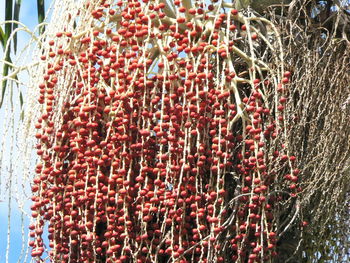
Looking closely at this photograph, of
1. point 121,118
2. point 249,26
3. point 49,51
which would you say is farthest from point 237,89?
point 49,51

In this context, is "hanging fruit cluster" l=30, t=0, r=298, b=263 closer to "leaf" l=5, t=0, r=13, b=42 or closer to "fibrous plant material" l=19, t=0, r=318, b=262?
"fibrous plant material" l=19, t=0, r=318, b=262

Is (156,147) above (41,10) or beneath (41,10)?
beneath

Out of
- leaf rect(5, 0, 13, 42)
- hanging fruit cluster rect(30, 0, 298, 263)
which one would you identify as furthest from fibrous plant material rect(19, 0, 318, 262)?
leaf rect(5, 0, 13, 42)

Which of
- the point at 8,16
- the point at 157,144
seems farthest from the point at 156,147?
the point at 8,16

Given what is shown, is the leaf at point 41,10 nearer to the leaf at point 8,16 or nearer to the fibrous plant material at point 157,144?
the leaf at point 8,16

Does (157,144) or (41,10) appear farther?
(41,10)

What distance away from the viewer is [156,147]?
252 centimetres

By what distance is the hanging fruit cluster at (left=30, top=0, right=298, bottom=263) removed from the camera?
245 centimetres

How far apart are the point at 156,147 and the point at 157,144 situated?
16mm

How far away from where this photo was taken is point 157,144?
250 centimetres

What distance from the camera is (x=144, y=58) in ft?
8.35

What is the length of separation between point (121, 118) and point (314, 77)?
727 mm

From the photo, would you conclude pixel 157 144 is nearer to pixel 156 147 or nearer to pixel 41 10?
pixel 156 147

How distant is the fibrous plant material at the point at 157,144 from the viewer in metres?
2.45
